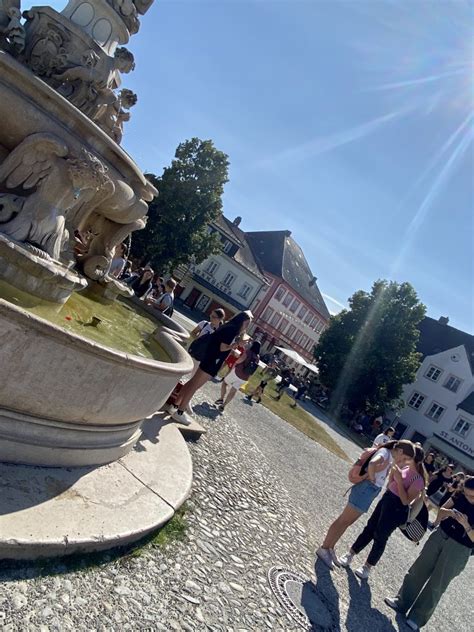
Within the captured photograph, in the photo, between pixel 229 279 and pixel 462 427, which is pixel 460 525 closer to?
pixel 462 427

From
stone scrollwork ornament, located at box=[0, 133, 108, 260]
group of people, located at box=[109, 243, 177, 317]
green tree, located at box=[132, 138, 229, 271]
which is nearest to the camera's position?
stone scrollwork ornament, located at box=[0, 133, 108, 260]

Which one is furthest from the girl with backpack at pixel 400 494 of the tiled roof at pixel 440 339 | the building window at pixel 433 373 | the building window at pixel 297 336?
the building window at pixel 297 336

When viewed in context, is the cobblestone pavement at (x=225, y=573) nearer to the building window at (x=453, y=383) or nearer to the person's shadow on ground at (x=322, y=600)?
the person's shadow on ground at (x=322, y=600)

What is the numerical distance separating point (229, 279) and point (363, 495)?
45503 mm

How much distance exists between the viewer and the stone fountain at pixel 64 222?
303 centimetres

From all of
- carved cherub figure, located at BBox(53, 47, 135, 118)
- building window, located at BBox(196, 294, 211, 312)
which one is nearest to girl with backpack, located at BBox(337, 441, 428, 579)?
carved cherub figure, located at BBox(53, 47, 135, 118)

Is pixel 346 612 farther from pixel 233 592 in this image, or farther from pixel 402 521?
pixel 233 592

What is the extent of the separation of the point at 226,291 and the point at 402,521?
4542 centimetres

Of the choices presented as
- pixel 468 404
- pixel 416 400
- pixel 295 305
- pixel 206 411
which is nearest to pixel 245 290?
pixel 295 305

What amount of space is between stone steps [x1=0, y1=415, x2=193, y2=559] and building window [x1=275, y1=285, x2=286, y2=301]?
49.2m

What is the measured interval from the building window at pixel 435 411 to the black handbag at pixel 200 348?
4461 cm

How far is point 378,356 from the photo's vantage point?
128 ft

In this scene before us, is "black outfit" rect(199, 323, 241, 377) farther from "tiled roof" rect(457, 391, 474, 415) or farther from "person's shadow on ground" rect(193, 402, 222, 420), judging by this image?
"tiled roof" rect(457, 391, 474, 415)

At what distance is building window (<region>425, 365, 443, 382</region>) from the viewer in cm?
4682
